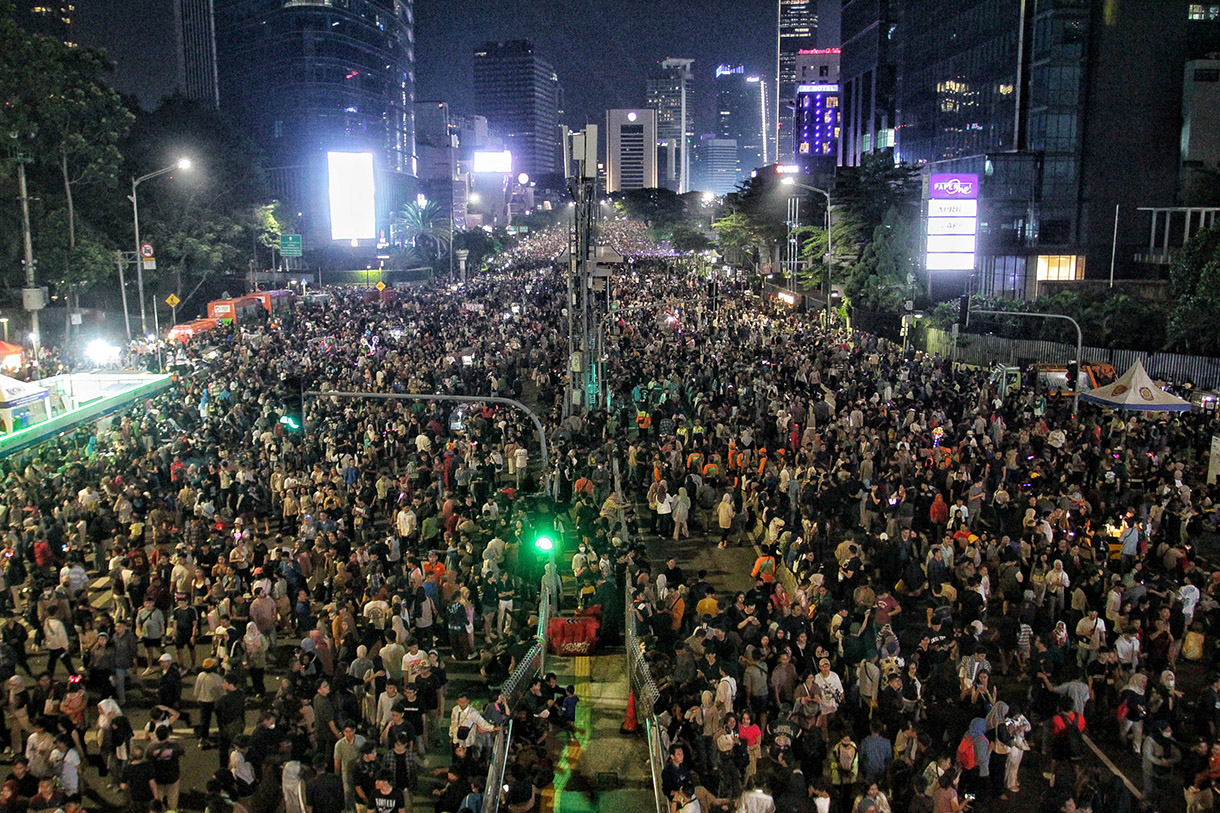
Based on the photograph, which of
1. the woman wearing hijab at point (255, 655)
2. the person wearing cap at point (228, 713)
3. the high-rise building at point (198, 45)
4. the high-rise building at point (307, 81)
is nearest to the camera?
the person wearing cap at point (228, 713)

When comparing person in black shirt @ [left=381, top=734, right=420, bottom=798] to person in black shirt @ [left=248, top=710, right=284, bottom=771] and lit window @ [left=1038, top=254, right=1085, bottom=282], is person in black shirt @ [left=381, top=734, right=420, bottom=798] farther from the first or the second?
lit window @ [left=1038, top=254, right=1085, bottom=282]

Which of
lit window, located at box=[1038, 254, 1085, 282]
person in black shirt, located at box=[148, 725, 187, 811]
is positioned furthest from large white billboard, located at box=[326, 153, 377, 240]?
person in black shirt, located at box=[148, 725, 187, 811]

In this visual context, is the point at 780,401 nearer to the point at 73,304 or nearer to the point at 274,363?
the point at 274,363

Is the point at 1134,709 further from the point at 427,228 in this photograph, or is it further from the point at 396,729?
the point at 427,228

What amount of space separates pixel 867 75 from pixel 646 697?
101 meters

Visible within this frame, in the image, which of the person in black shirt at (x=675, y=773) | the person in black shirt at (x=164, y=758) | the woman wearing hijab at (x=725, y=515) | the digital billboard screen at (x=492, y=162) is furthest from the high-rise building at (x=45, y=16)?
the person in black shirt at (x=675, y=773)

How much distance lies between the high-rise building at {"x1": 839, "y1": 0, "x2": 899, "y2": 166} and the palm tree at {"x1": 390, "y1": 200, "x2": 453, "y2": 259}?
42957 millimetres

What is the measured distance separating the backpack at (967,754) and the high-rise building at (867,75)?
89967 millimetres

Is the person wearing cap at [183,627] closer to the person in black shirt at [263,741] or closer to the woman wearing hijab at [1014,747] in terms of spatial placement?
the person in black shirt at [263,741]

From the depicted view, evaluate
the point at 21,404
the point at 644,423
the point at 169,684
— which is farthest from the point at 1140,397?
the point at 21,404

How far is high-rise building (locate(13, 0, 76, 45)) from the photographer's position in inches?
3174

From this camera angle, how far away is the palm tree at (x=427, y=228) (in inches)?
3905

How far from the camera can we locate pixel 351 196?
7319 centimetres

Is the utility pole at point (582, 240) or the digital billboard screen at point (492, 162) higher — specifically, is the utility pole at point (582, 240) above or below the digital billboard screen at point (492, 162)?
below
